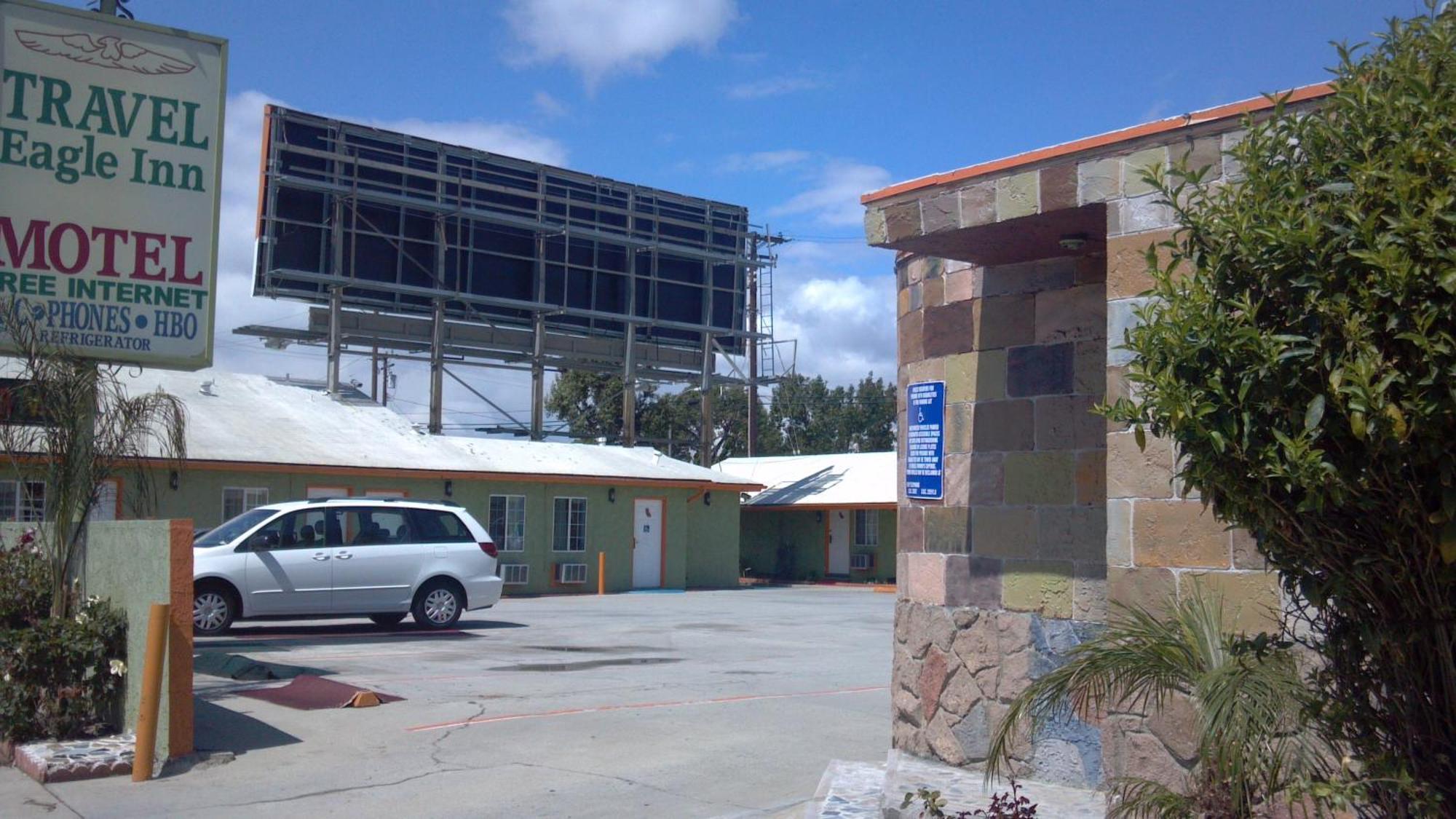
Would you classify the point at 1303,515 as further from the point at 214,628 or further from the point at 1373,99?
the point at 214,628

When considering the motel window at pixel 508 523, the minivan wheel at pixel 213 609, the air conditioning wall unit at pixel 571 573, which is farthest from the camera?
the air conditioning wall unit at pixel 571 573

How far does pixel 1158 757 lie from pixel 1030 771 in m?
1.32

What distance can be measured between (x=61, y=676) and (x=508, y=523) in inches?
800

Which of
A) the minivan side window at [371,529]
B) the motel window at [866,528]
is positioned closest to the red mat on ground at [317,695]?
the minivan side window at [371,529]

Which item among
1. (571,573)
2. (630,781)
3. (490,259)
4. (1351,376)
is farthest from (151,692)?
(490,259)

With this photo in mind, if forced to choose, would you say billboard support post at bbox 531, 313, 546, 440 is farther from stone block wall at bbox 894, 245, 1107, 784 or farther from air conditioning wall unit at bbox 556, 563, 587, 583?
stone block wall at bbox 894, 245, 1107, 784

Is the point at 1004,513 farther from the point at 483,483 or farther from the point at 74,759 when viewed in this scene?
the point at 483,483

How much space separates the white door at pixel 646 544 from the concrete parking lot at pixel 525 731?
13065 mm

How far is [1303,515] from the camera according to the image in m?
3.62

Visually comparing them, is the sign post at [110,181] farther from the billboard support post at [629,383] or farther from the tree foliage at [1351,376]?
the billboard support post at [629,383]

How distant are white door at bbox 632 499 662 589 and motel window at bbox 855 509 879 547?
25.7 ft

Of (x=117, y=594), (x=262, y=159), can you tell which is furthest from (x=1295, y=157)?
(x=262, y=159)

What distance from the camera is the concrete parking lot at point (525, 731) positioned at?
7785mm

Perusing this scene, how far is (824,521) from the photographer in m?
38.8
